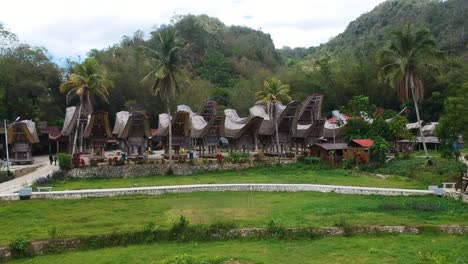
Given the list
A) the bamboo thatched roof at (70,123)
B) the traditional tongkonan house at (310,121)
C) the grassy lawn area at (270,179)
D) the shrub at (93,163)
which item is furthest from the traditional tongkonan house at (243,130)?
the bamboo thatched roof at (70,123)

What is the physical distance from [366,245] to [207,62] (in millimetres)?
72301

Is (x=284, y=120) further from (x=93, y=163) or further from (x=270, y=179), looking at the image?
(x=93, y=163)

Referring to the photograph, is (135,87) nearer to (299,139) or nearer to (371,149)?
(299,139)

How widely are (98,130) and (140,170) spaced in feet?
24.4

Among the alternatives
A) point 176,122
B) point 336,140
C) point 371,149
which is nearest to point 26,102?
point 176,122

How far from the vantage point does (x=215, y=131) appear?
1644 inches

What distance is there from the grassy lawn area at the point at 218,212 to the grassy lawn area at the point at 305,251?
1.50m

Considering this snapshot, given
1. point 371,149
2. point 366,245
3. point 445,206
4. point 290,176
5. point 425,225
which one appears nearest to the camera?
point 366,245

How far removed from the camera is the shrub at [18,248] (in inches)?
626

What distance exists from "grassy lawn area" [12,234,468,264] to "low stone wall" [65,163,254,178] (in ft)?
61.9

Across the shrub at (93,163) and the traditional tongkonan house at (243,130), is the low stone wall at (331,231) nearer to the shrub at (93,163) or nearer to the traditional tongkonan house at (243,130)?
the shrub at (93,163)

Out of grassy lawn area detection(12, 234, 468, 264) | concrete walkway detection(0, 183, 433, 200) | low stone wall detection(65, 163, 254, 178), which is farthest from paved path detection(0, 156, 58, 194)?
grassy lawn area detection(12, 234, 468, 264)

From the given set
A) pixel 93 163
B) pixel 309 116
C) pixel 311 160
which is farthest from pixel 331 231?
pixel 309 116

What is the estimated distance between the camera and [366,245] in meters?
16.1
